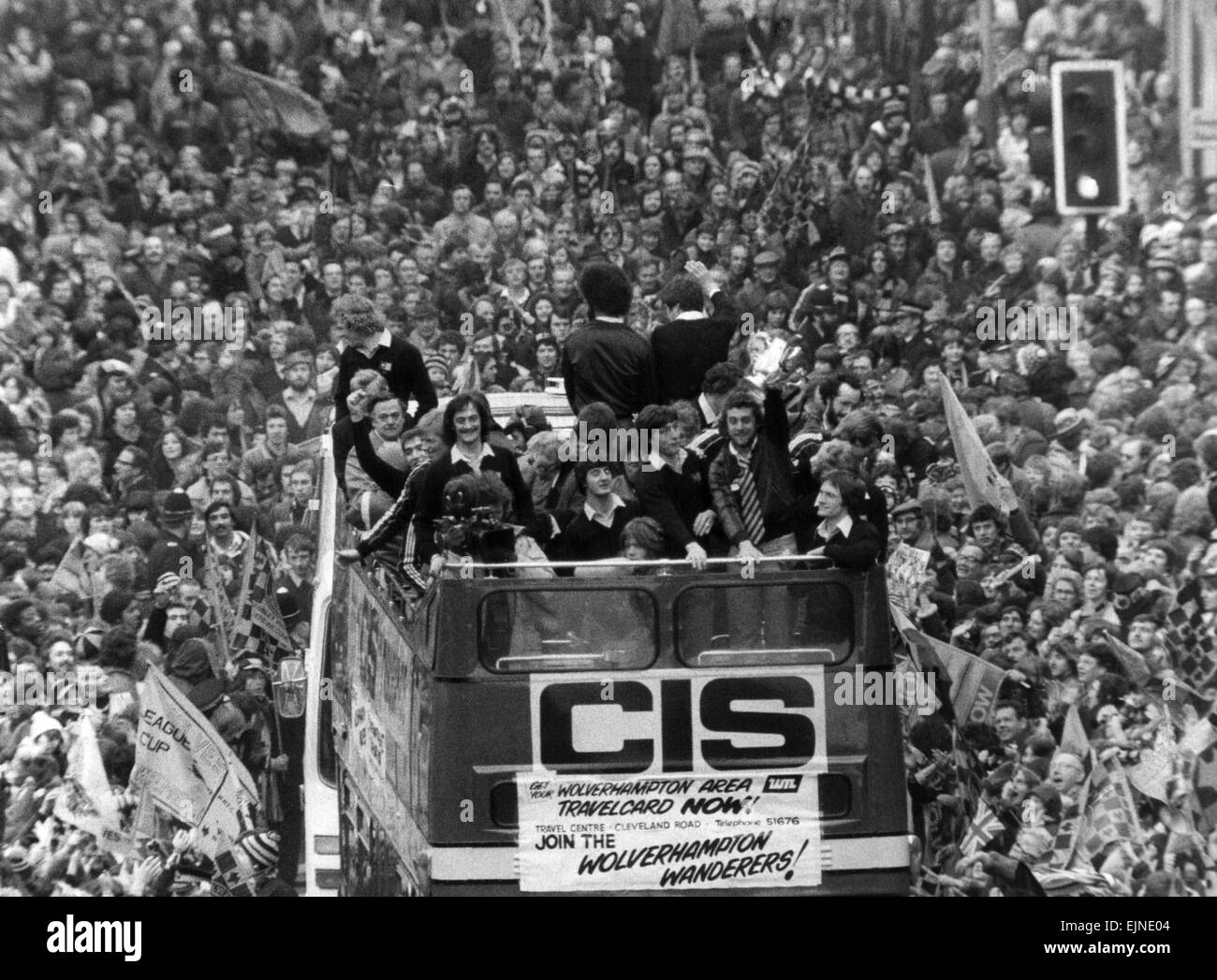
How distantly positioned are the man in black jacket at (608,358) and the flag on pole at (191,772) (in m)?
2.91

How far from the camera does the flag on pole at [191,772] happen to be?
11.7 meters

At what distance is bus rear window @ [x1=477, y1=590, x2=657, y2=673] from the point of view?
872 cm

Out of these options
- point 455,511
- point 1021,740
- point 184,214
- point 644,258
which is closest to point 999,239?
point 644,258

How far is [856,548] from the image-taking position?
28.7 feet

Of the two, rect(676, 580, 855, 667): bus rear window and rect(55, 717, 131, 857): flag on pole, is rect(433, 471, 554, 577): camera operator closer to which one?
rect(676, 580, 855, 667): bus rear window

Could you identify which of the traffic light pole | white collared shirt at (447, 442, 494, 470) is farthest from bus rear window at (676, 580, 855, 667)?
the traffic light pole

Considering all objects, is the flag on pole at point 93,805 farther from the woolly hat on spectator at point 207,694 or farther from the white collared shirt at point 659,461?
the white collared shirt at point 659,461

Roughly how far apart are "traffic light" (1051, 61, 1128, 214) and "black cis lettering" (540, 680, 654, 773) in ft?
18.1

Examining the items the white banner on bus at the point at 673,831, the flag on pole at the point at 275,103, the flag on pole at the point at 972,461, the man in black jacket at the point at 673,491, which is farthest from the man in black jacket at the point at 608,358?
the flag on pole at the point at 275,103
